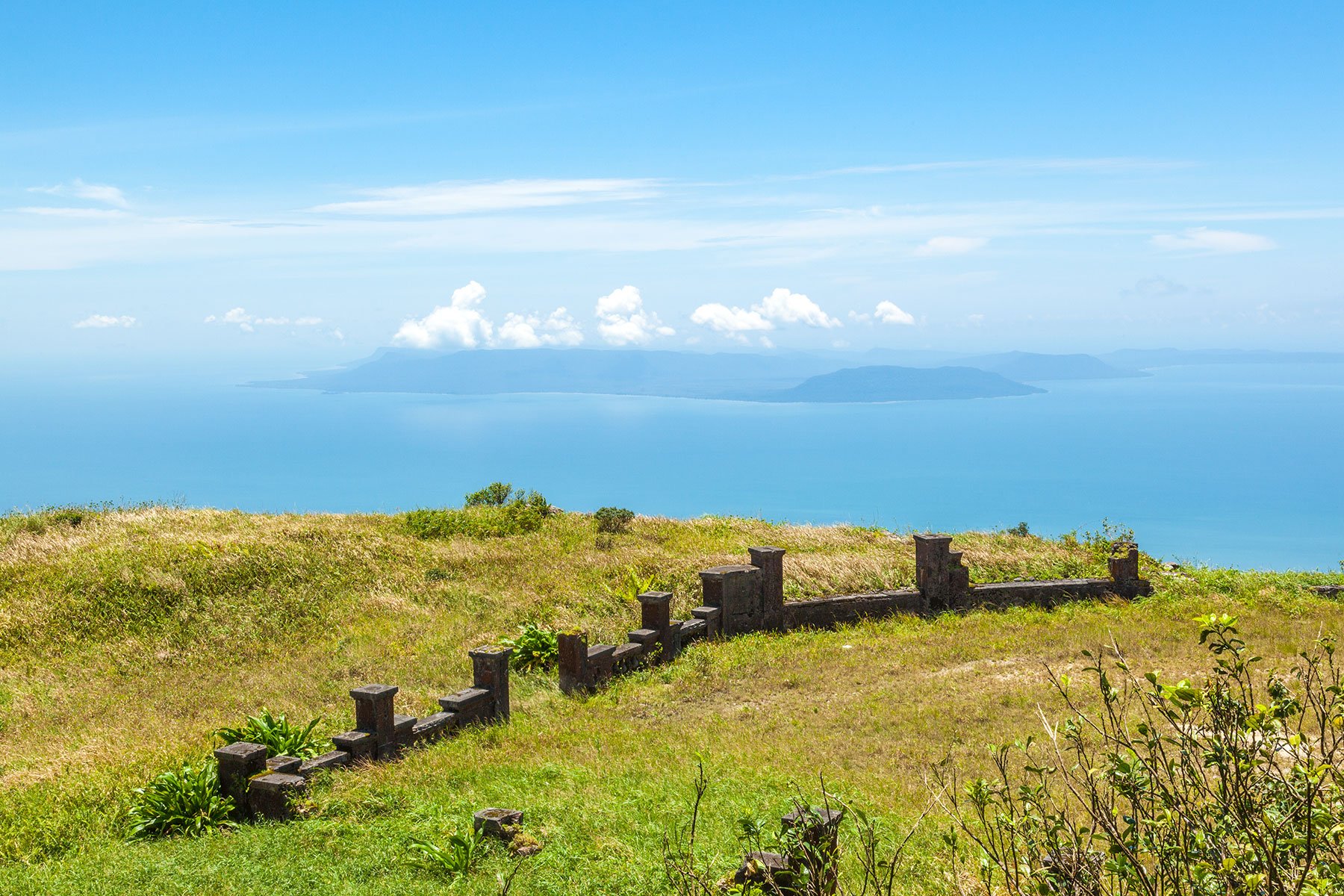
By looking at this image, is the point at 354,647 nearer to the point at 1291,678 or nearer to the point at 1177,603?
the point at 1291,678

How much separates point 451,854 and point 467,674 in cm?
760

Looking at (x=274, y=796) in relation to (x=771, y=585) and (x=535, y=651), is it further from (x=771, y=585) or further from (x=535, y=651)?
(x=771, y=585)

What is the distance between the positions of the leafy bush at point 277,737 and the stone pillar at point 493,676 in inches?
89.0

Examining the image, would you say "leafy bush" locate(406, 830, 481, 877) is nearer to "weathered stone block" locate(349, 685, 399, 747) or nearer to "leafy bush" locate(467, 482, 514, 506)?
"weathered stone block" locate(349, 685, 399, 747)

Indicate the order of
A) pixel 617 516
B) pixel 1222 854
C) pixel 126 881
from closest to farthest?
pixel 1222 854 < pixel 126 881 < pixel 617 516

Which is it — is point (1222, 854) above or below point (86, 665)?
above

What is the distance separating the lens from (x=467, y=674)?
1588 cm

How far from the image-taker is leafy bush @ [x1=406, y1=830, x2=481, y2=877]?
8312mm

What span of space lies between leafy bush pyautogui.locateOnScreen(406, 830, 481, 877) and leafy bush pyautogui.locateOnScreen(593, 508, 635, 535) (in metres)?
18.2

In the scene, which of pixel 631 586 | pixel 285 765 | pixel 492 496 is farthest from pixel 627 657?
pixel 492 496

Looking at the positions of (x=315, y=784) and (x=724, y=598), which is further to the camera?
(x=724, y=598)

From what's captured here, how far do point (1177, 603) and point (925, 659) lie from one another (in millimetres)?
7654

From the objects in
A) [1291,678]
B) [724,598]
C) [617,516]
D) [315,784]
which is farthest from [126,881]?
[617,516]

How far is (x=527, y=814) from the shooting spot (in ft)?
30.7
